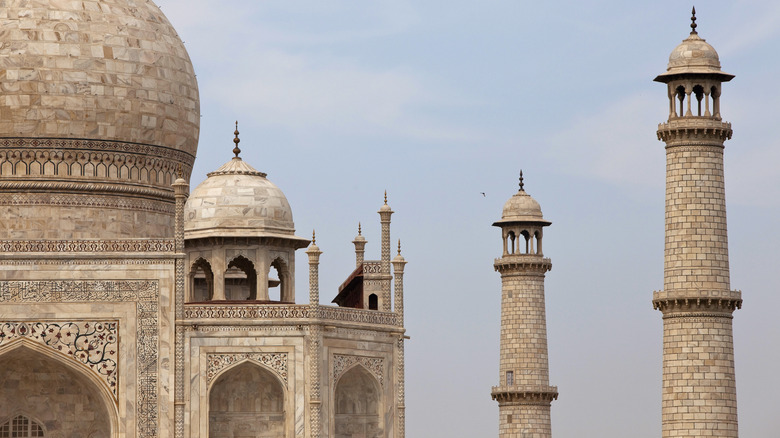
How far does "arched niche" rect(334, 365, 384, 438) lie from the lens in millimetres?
30406

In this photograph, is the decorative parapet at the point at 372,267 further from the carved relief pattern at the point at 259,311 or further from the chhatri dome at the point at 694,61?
the chhatri dome at the point at 694,61

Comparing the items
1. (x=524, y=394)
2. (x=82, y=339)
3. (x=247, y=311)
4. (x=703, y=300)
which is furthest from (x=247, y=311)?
(x=524, y=394)

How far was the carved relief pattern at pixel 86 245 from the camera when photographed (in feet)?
95.6

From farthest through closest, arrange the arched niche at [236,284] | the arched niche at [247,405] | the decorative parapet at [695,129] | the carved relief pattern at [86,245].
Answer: the arched niche at [236,284] < the decorative parapet at [695,129] < the arched niche at [247,405] < the carved relief pattern at [86,245]

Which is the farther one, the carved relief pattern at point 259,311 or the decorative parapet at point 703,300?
the decorative parapet at point 703,300

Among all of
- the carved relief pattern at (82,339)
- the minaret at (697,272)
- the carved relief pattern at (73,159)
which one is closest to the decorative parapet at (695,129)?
the minaret at (697,272)

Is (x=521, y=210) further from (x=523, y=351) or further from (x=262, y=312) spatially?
(x=262, y=312)

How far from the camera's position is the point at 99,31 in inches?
1265

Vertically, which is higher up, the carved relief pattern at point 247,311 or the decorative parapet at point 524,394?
the carved relief pattern at point 247,311

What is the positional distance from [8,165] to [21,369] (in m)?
3.77

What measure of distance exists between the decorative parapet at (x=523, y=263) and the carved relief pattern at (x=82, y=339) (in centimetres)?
1399

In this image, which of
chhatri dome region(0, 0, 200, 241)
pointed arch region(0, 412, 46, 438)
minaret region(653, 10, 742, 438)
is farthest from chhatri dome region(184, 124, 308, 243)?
minaret region(653, 10, 742, 438)

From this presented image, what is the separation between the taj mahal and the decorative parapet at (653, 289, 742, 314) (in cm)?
2

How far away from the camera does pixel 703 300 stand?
97.7ft
